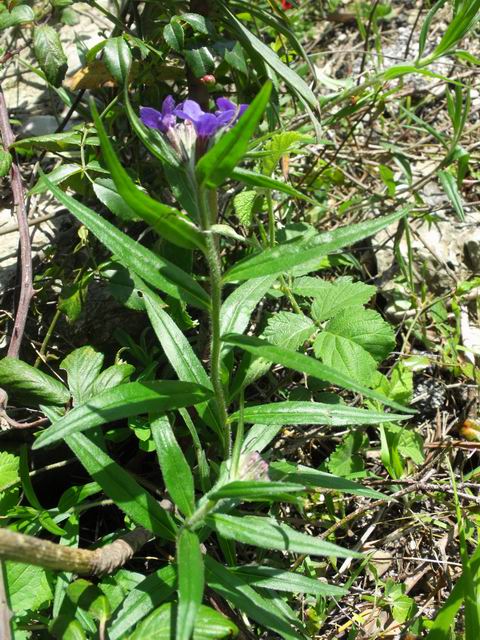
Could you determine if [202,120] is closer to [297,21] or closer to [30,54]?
[30,54]

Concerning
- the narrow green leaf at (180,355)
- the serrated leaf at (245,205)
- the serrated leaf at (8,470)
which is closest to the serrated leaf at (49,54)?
the serrated leaf at (245,205)

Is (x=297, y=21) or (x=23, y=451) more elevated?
(x=297, y=21)

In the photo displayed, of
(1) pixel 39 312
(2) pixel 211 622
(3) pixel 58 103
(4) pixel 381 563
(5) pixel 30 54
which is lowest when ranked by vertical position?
(4) pixel 381 563

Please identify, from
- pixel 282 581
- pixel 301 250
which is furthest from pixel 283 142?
pixel 282 581

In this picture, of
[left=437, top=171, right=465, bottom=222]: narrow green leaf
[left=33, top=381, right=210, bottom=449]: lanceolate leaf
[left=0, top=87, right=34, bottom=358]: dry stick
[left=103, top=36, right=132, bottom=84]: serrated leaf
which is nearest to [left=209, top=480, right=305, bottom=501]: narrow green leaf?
[left=33, top=381, right=210, bottom=449]: lanceolate leaf

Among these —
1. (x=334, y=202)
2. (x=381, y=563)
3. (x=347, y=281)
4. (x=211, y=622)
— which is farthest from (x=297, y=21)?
(x=211, y=622)

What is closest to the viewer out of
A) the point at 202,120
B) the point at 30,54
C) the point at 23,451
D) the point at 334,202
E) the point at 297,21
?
the point at 202,120

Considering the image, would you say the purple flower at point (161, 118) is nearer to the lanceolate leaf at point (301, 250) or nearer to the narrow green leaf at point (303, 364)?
the lanceolate leaf at point (301, 250)

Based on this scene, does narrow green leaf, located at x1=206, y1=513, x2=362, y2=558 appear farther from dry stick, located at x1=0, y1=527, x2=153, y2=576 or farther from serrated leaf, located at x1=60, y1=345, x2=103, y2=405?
serrated leaf, located at x1=60, y1=345, x2=103, y2=405

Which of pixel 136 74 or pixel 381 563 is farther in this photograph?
pixel 136 74
